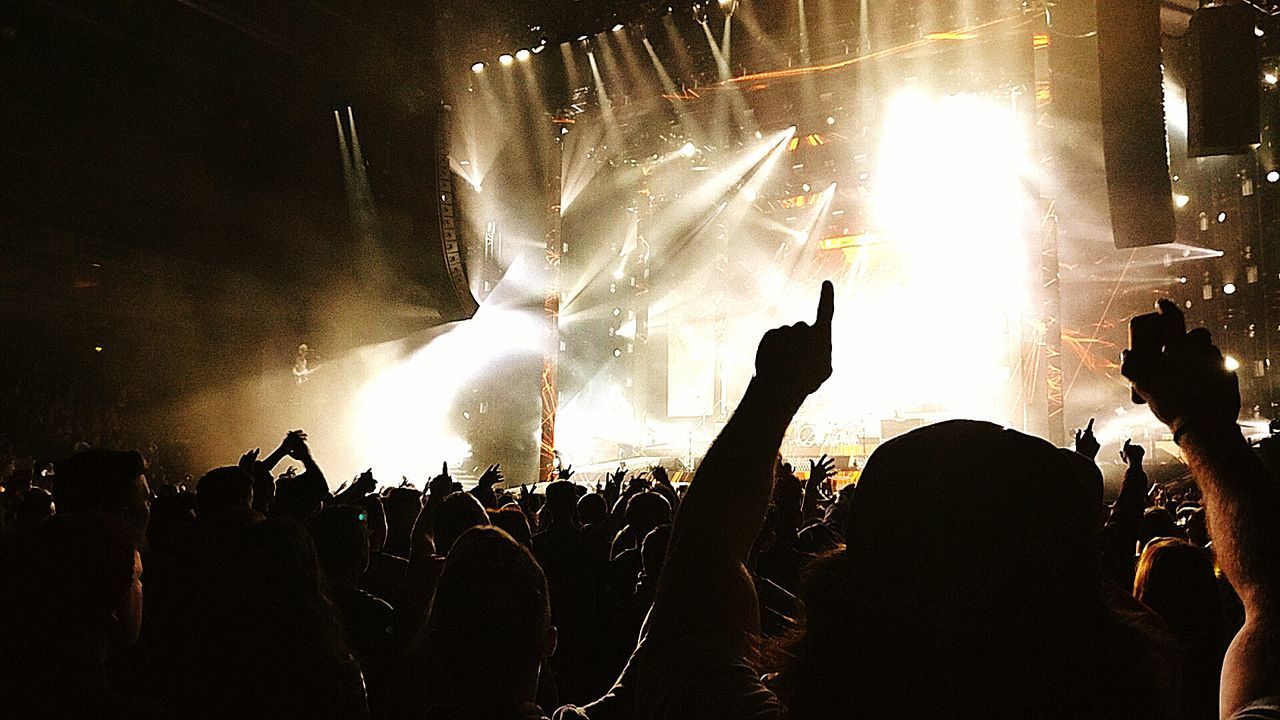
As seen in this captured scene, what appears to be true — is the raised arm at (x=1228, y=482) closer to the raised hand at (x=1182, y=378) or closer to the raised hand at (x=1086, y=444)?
the raised hand at (x=1182, y=378)

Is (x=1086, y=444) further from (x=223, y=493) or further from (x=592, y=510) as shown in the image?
(x=223, y=493)

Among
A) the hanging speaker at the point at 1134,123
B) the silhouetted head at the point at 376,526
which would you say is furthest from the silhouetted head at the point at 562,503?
the hanging speaker at the point at 1134,123

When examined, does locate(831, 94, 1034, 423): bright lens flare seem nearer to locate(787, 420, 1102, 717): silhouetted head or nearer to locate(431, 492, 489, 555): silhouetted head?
locate(431, 492, 489, 555): silhouetted head

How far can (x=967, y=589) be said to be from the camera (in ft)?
2.49

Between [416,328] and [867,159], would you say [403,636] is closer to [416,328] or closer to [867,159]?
[416,328]

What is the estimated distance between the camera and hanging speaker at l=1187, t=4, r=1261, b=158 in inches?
352

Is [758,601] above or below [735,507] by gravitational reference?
below

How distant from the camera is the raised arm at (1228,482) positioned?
101cm

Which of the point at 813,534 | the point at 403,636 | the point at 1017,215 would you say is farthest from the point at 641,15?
the point at 403,636

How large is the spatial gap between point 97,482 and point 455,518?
1.24 m

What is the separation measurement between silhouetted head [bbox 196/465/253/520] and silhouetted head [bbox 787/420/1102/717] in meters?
2.86

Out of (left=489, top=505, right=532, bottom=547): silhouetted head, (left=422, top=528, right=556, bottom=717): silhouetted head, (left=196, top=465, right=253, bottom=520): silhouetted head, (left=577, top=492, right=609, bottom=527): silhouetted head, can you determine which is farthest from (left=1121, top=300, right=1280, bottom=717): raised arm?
(left=577, top=492, right=609, bottom=527): silhouetted head

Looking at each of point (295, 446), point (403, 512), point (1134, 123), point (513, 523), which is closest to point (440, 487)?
point (403, 512)

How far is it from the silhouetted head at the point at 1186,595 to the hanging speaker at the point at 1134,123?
22.9 ft
